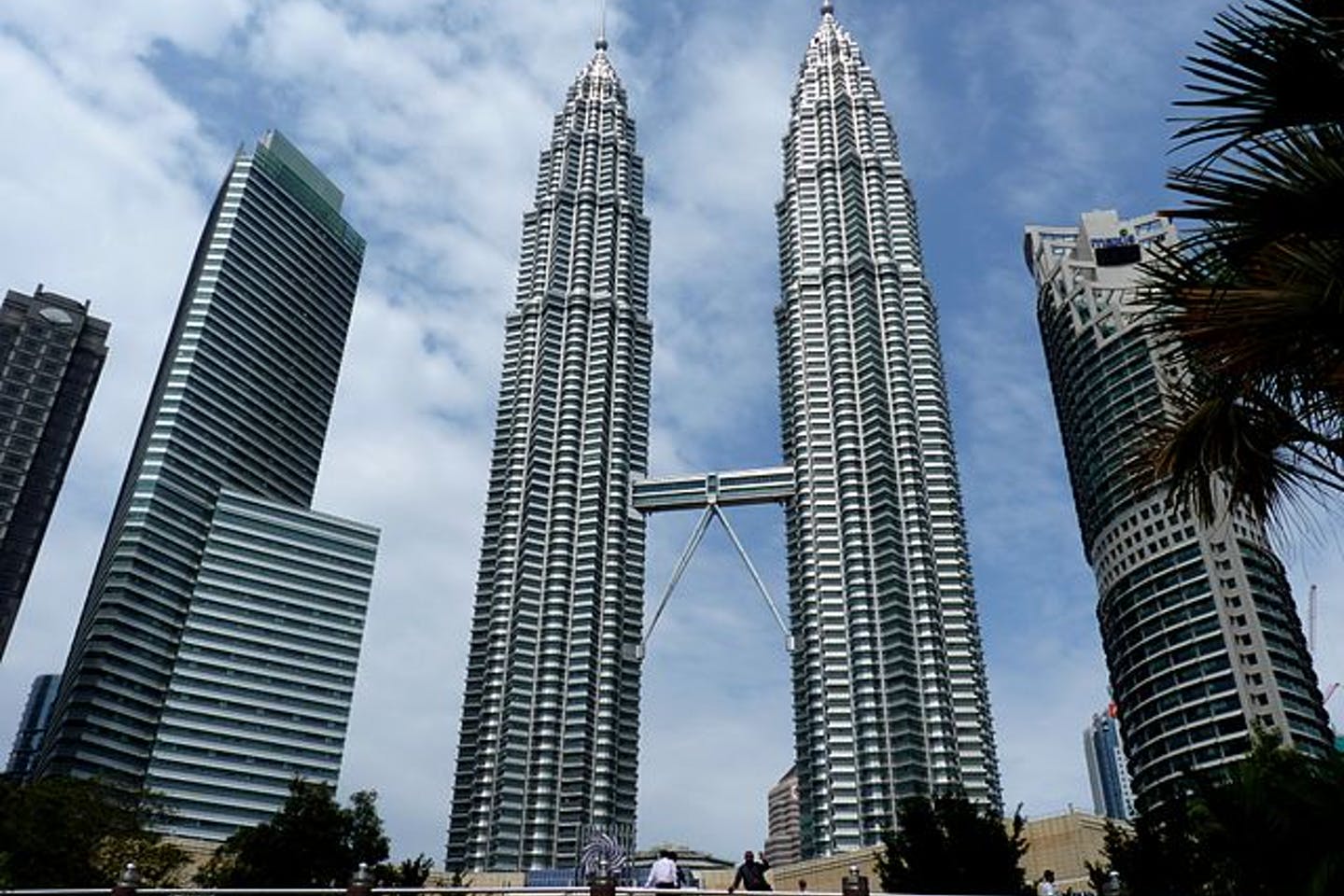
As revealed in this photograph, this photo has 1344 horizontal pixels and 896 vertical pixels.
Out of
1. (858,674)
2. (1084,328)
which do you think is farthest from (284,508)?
(1084,328)

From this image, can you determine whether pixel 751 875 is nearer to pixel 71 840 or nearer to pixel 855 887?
pixel 855 887

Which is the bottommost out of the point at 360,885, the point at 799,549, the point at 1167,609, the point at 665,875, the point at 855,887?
the point at 360,885

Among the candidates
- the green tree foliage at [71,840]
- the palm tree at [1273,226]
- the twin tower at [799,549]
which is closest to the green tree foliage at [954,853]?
the palm tree at [1273,226]

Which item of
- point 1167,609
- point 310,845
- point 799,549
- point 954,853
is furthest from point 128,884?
point 799,549

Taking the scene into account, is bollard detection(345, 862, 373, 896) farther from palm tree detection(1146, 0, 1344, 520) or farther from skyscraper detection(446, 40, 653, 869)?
skyscraper detection(446, 40, 653, 869)

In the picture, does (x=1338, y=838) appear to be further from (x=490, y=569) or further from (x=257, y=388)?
(x=257, y=388)

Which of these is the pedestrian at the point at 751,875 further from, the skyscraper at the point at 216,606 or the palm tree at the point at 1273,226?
the skyscraper at the point at 216,606

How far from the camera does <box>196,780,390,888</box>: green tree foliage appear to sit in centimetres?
5600

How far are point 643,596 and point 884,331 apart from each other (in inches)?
2390

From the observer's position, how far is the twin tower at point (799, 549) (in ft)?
482

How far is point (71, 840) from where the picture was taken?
55219 mm

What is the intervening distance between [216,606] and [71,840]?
123 m

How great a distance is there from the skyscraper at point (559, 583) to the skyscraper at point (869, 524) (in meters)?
27.8

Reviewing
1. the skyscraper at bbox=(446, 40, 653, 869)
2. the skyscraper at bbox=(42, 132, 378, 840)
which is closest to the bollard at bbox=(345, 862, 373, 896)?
the skyscraper at bbox=(446, 40, 653, 869)
